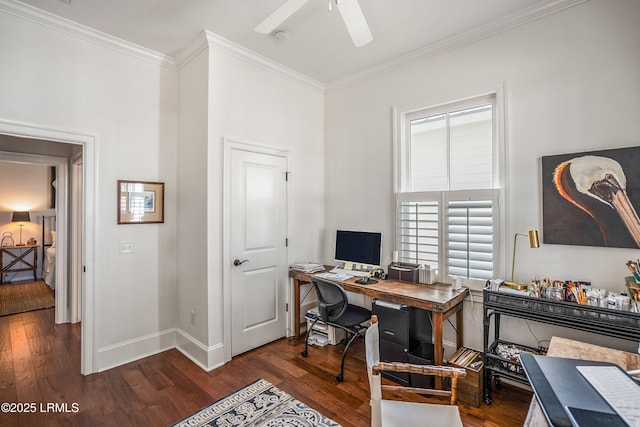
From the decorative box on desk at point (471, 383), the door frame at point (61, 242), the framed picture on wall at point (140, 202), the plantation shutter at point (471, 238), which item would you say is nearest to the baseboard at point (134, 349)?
the framed picture on wall at point (140, 202)

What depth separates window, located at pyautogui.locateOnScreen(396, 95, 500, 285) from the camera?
272 centimetres

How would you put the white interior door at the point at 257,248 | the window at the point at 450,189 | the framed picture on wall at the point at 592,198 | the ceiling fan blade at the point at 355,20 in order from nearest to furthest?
the ceiling fan blade at the point at 355,20
the framed picture on wall at the point at 592,198
the window at the point at 450,189
the white interior door at the point at 257,248

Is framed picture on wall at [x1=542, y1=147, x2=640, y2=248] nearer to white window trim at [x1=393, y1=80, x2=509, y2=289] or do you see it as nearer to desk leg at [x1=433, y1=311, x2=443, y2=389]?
white window trim at [x1=393, y1=80, x2=509, y2=289]

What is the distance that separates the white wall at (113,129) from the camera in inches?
97.8

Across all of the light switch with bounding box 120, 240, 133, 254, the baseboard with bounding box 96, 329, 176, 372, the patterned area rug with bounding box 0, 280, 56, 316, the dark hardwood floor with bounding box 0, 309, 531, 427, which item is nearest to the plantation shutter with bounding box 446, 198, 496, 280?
the dark hardwood floor with bounding box 0, 309, 531, 427

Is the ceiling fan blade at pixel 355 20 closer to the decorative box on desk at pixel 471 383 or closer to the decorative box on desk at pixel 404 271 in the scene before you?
the decorative box on desk at pixel 404 271

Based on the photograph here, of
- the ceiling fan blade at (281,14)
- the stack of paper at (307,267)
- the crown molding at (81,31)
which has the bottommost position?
the stack of paper at (307,267)

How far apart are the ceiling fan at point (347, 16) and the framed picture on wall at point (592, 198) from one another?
1731 mm

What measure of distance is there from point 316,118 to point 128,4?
2.19 m

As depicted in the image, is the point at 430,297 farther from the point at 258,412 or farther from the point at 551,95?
the point at 551,95

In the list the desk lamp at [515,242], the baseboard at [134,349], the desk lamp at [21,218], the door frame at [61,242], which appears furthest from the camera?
the desk lamp at [21,218]

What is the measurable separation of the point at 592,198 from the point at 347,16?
214 centimetres

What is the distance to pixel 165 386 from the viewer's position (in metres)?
2.55

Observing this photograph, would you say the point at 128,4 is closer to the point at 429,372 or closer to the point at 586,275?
the point at 429,372
